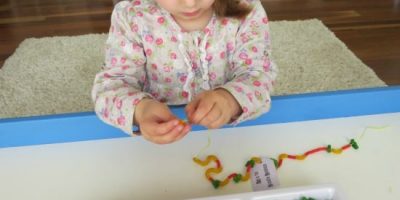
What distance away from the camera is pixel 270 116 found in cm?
60

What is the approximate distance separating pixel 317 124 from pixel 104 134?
310mm

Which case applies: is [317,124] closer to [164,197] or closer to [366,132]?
[366,132]

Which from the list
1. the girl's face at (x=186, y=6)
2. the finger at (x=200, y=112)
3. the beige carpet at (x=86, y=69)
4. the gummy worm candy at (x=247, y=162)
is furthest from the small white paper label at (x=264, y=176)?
the beige carpet at (x=86, y=69)

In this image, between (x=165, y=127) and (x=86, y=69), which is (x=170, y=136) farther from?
(x=86, y=69)

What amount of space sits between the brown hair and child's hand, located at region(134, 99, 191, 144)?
0.73ft

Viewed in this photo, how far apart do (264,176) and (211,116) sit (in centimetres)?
11

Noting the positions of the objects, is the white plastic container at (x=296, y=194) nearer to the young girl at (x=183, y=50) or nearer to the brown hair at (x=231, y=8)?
the young girl at (x=183, y=50)

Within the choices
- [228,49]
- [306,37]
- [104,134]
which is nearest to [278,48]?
[306,37]

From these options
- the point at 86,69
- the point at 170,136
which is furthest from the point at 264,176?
the point at 86,69

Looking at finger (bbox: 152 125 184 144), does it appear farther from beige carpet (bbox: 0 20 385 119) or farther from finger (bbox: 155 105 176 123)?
beige carpet (bbox: 0 20 385 119)

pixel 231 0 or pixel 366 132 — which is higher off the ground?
pixel 231 0

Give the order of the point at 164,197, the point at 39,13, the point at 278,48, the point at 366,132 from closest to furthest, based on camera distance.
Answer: the point at 164,197 → the point at 366,132 → the point at 278,48 → the point at 39,13

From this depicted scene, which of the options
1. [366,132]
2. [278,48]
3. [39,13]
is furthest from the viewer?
[39,13]

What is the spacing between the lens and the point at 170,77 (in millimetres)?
687
